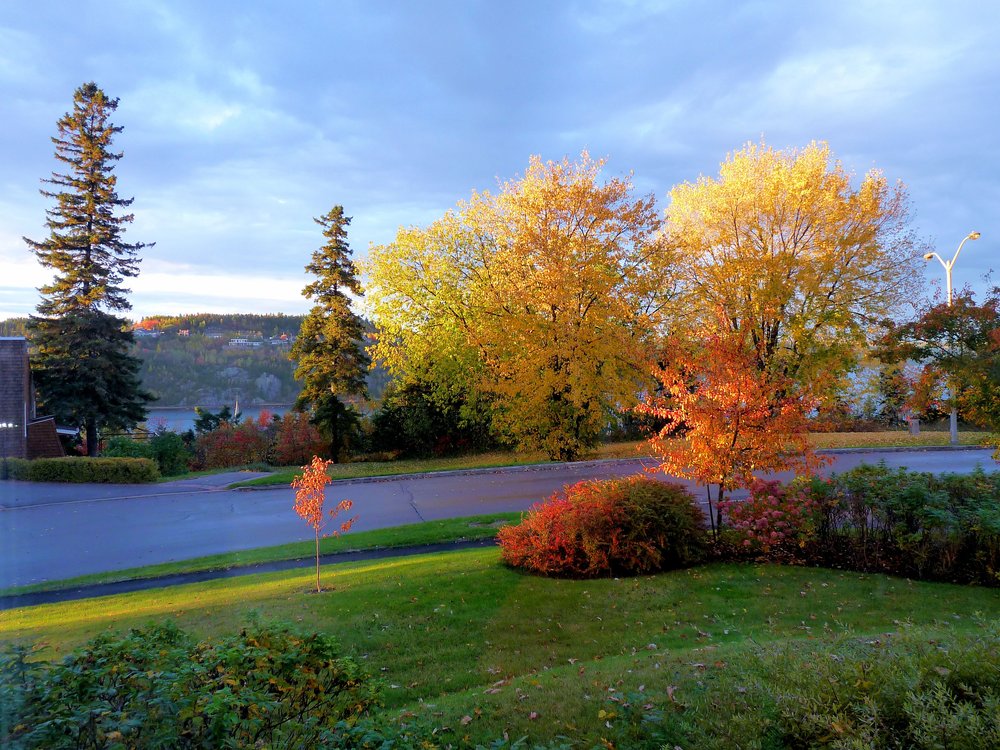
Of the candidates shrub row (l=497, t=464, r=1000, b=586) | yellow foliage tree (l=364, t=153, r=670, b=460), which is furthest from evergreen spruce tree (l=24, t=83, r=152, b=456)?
yellow foliage tree (l=364, t=153, r=670, b=460)

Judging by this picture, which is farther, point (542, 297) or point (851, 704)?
point (542, 297)

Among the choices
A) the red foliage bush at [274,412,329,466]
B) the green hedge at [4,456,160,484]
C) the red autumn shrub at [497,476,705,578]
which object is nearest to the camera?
the red autumn shrub at [497,476,705,578]

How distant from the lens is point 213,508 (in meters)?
15.6

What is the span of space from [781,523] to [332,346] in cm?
2100

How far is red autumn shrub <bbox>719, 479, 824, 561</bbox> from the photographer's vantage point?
8828 mm

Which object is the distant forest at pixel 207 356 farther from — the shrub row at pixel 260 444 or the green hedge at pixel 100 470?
the shrub row at pixel 260 444

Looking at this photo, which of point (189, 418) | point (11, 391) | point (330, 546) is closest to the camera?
point (11, 391)

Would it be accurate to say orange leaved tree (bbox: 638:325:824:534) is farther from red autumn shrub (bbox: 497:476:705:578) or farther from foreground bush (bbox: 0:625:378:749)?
foreground bush (bbox: 0:625:378:749)

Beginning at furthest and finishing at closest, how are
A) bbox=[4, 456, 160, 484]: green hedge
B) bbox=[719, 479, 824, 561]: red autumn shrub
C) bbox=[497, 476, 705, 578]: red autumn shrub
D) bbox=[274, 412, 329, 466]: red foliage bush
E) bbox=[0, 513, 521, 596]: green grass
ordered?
1. bbox=[274, 412, 329, 466]: red foliage bush
2. bbox=[4, 456, 160, 484]: green hedge
3. bbox=[0, 513, 521, 596]: green grass
4. bbox=[719, 479, 824, 561]: red autumn shrub
5. bbox=[497, 476, 705, 578]: red autumn shrub

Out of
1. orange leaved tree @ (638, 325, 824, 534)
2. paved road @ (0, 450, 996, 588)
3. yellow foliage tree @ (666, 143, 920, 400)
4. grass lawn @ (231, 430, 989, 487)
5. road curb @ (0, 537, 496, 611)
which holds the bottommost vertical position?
road curb @ (0, 537, 496, 611)

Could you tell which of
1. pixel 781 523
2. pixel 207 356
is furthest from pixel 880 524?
pixel 207 356

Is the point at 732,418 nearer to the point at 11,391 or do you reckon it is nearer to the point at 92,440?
the point at 11,391

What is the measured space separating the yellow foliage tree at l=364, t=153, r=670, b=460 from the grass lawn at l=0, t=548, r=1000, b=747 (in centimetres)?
1165

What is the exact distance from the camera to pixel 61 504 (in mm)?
16109
